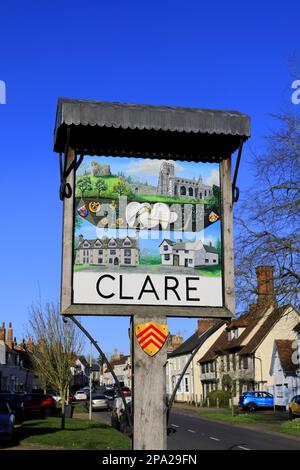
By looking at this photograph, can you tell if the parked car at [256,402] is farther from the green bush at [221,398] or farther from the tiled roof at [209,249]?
the tiled roof at [209,249]

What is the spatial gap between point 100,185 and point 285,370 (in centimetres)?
4564

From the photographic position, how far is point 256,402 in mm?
48500

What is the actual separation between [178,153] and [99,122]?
1034 millimetres

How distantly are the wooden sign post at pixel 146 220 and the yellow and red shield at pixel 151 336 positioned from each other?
10mm

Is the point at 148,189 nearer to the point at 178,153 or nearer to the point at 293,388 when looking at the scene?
the point at 178,153

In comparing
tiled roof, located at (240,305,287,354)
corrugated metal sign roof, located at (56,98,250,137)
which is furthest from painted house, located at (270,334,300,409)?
corrugated metal sign roof, located at (56,98,250,137)

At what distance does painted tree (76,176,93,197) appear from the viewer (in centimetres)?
674

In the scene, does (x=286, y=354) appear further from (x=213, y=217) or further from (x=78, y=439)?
(x=213, y=217)

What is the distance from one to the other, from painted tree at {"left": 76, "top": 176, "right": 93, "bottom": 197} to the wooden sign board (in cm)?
1

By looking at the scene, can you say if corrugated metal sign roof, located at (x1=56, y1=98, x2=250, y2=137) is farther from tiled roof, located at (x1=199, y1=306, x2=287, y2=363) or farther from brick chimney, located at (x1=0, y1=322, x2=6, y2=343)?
brick chimney, located at (x1=0, y1=322, x2=6, y2=343)

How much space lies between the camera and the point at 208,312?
22.1 feet

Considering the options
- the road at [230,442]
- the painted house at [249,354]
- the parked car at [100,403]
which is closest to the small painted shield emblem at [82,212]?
the road at [230,442]

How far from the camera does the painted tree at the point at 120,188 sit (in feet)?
22.2

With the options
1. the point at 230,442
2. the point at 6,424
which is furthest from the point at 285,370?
the point at 6,424
